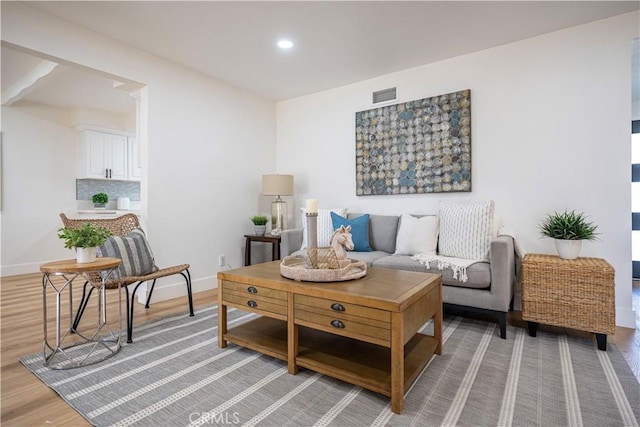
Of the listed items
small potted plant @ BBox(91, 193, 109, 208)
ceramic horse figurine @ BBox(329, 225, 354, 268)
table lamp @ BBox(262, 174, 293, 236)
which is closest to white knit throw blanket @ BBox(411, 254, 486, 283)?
ceramic horse figurine @ BBox(329, 225, 354, 268)

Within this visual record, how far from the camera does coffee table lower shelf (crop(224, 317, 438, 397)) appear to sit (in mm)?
1544

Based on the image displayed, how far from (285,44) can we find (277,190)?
1593 millimetres

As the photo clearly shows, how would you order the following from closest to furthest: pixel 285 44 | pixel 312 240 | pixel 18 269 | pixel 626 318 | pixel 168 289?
pixel 312 240, pixel 626 318, pixel 285 44, pixel 168 289, pixel 18 269

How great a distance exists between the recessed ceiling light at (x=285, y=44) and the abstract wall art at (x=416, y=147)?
1.19m

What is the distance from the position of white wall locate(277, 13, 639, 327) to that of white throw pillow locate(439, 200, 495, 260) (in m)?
0.43

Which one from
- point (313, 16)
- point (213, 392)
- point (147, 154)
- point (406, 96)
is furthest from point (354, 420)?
point (406, 96)

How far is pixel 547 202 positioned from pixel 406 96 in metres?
1.72

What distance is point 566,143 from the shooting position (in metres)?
2.70

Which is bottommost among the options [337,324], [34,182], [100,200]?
[337,324]

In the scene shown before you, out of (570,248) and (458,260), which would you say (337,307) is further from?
(570,248)

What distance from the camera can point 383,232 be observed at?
11.0 ft

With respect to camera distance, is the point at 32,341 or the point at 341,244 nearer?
the point at 341,244

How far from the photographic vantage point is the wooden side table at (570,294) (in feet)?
6.72

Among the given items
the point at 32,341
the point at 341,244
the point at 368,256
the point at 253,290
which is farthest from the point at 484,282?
the point at 32,341
